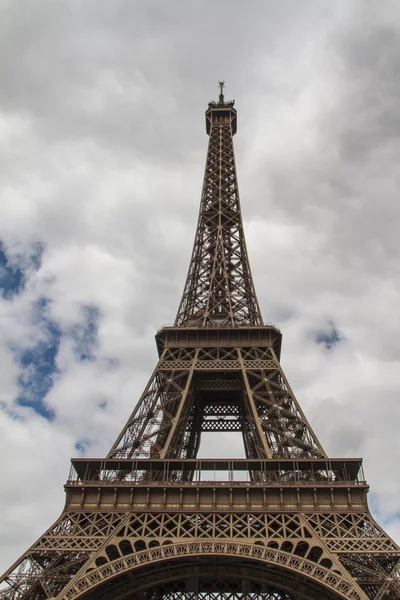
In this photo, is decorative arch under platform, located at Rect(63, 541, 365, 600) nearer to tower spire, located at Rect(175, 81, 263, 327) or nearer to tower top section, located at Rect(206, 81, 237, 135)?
tower spire, located at Rect(175, 81, 263, 327)

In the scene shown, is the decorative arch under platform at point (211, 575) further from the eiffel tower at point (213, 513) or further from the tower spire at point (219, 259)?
the tower spire at point (219, 259)

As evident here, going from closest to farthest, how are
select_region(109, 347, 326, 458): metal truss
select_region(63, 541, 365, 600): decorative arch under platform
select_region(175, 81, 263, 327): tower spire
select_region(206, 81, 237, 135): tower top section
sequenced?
select_region(63, 541, 365, 600): decorative arch under platform → select_region(109, 347, 326, 458): metal truss → select_region(175, 81, 263, 327): tower spire → select_region(206, 81, 237, 135): tower top section

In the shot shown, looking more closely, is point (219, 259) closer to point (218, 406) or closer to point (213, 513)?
point (218, 406)

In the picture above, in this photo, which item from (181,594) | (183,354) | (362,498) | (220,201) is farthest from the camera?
(220,201)

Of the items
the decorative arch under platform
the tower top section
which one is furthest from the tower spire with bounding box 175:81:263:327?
the decorative arch under platform

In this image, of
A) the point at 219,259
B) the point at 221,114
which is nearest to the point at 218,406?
the point at 219,259

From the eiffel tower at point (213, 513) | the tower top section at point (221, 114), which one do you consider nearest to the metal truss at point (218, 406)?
the eiffel tower at point (213, 513)

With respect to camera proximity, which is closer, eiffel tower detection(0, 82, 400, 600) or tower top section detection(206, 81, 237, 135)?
eiffel tower detection(0, 82, 400, 600)

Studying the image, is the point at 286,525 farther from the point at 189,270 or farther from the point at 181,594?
the point at 189,270

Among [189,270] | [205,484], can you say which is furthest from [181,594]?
[189,270]
